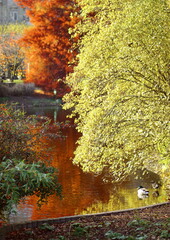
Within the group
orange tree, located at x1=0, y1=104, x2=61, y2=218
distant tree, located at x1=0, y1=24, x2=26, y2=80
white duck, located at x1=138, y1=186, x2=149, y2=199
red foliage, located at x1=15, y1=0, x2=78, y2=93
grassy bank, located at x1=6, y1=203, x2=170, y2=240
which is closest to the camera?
orange tree, located at x1=0, y1=104, x2=61, y2=218

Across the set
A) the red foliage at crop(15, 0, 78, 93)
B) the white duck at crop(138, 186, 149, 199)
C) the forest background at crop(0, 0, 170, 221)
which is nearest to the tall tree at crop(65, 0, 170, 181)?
the forest background at crop(0, 0, 170, 221)

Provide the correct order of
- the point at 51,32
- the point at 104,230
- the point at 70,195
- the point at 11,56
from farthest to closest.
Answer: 1. the point at 11,56
2. the point at 51,32
3. the point at 70,195
4. the point at 104,230

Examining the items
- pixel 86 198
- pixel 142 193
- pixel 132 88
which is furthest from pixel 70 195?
pixel 132 88

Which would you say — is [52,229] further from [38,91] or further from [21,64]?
[21,64]

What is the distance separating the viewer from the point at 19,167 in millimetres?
7023

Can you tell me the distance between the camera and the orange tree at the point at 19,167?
22.8ft

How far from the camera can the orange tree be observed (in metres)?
6.96

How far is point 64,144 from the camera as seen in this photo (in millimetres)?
22062

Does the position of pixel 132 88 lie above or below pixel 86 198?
above

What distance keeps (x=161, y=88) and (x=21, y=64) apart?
36683 mm

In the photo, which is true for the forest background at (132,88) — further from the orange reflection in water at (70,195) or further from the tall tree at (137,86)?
the orange reflection in water at (70,195)

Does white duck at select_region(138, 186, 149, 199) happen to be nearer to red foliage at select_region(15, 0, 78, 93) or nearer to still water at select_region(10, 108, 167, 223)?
still water at select_region(10, 108, 167, 223)

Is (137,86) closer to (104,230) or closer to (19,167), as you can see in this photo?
(104,230)

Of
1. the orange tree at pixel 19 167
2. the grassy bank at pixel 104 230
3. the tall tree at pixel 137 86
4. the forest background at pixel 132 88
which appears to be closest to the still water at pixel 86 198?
the forest background at pixel 132 88
